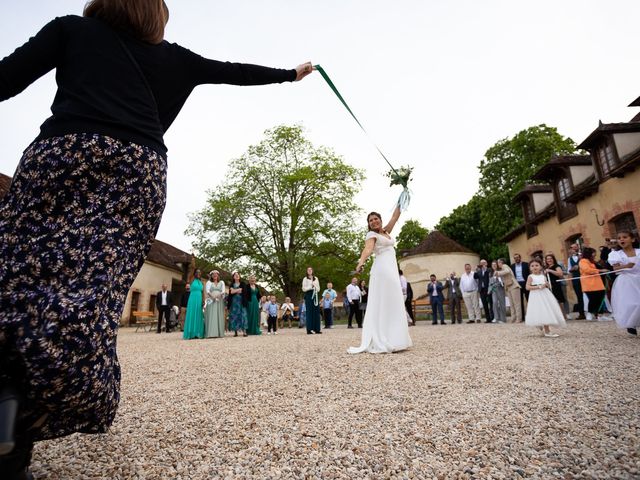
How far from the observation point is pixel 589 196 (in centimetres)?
1812

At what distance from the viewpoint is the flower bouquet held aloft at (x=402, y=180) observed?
5949mm

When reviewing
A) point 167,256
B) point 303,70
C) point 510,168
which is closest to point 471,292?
point 303,70

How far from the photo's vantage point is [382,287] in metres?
5.97

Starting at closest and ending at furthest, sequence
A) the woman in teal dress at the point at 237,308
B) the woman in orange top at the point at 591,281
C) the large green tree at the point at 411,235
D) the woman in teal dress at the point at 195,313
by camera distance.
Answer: the woman in orange top at the point at 591,281
the woman in teal dress at the point at 195,313
the woman in teal dress at the point at 237,308
the large green tree at the point at 411,235

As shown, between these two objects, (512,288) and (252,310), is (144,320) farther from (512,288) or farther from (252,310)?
(512,288)

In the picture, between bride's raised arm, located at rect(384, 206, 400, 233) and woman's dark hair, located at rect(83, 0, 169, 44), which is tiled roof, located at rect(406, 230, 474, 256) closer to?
bride's raised arm, located at rect(384, 206, 400, 233)

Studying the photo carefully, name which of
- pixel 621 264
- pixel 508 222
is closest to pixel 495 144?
pixel 508 222

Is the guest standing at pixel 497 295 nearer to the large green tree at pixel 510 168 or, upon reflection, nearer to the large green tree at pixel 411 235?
the large green tree at pixel 510 168

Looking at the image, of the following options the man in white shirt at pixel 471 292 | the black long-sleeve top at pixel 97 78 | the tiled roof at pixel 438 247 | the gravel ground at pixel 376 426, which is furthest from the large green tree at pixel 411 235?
the black long-sleeve top at pixel 97 78

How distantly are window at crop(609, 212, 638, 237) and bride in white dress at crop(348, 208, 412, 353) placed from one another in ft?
48.6

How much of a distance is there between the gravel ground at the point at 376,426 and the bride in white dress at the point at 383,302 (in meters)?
1.60

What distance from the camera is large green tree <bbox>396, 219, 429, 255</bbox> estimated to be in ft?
183

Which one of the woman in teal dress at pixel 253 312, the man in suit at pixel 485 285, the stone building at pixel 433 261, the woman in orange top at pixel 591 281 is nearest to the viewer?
the woman in orange top at pixel 591 281

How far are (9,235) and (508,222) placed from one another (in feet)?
106
